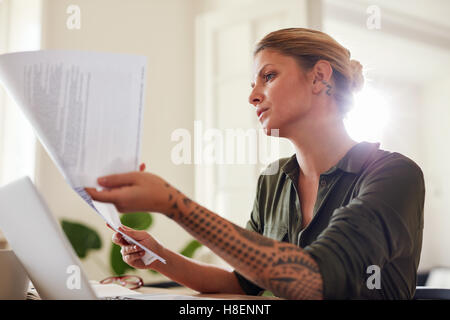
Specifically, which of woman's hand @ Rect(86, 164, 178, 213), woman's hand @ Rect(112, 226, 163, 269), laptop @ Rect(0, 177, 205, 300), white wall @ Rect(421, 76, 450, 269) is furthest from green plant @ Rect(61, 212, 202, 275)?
white wall @ Rect(421, 76, 450, 269)

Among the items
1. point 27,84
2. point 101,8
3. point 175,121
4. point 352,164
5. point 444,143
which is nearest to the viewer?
point 27,84

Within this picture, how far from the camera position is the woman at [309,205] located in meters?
0.64

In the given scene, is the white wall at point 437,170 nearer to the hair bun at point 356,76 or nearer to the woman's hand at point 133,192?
the hair bun at point 356,76

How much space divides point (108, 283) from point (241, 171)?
5.97 feet

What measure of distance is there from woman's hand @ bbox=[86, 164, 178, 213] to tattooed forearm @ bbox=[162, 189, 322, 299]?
0.04 meters

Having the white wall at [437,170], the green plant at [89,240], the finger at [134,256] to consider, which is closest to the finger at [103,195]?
the finger at [134,256]

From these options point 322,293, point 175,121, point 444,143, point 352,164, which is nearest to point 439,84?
point 444,143

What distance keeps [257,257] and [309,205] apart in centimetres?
46

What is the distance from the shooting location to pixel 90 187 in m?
0.57

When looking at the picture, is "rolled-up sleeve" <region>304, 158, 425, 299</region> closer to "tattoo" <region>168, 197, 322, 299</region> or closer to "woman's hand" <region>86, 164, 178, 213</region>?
"tattoo" <region>168, 197, 322, 299</region>

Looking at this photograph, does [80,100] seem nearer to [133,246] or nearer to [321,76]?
[133,246]

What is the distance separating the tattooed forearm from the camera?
0.63m

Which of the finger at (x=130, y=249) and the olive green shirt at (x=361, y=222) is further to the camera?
the finger at (x=130, y=249)
